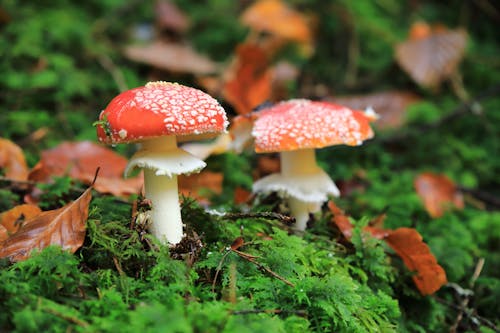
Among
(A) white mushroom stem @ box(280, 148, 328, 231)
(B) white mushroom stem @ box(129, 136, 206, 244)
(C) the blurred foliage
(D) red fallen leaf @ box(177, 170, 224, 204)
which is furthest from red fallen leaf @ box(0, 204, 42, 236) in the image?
(A) white mushroom stem @ box(280, 148, 328, 231)

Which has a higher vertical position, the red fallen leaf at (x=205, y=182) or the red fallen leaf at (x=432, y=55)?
the red fallen leaf at (x=432, y=55)

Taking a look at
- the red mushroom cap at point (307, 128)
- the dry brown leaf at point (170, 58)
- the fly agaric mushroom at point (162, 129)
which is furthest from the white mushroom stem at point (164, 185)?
the dry brown leaf at point (170, 58)

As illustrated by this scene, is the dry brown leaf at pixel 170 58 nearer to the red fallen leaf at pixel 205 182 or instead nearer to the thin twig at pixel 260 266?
the red fallen leaf at pixel 205 182

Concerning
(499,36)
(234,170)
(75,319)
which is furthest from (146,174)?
(499,36)

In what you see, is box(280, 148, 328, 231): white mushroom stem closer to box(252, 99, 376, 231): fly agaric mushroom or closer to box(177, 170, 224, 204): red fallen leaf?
box(252, 99, 376, 231): fly agaric mushroom

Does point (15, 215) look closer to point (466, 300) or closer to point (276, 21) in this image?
point (466, 300)

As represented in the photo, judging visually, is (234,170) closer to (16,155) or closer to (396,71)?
(16,155)

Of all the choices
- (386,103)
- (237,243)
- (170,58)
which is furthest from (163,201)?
(386,103)
